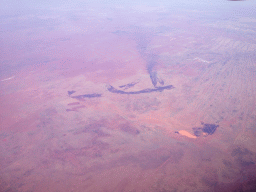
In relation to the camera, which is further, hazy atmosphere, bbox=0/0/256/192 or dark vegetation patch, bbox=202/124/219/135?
dark vegetation patch, bbox=202/124/219/135

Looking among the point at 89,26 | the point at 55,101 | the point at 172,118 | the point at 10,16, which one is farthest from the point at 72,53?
the point at 10,16

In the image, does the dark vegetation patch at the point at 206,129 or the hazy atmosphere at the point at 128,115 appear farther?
the dark vegetation patch at the point at 206,129

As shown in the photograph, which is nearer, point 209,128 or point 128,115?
point 209,128

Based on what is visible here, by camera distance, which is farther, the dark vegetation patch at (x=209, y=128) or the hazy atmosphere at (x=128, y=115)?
the dark vegetation patch at (x=209, y=128)

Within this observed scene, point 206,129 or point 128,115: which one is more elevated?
point 128,115

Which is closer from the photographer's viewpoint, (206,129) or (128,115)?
(206,129)

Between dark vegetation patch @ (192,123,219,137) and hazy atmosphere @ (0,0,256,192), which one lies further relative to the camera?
dark vegetation patch @ (192,123,219,137)

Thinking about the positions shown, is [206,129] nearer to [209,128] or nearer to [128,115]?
[209,128]

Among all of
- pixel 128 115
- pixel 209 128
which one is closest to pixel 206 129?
pixel 209 128

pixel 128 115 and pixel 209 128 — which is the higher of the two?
pixel 128 115
